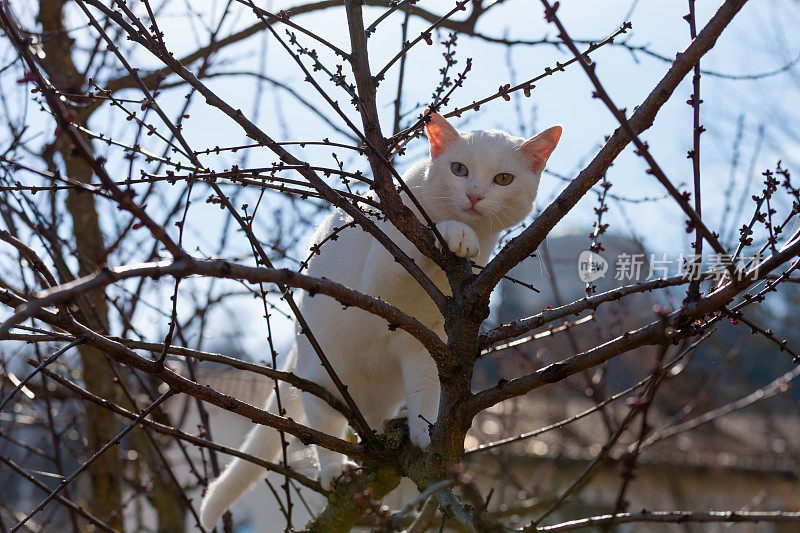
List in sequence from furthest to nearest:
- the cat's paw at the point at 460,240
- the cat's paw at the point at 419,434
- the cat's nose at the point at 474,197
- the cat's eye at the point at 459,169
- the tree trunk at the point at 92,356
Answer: the tree trunk at the point at 92,356 < the cat's eye at the point at 459,169 < the cat's nose at the point at 474,197 < the cat's paw at the point at 419,434 < the cat's paw at the point at 460,240

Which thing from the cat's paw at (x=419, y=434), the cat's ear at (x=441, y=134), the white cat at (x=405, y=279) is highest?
Result: the cat's ear at (x=441, y=134)

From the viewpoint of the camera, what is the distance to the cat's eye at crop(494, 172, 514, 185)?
269cm

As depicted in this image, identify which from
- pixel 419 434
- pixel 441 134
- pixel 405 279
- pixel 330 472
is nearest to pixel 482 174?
pixel 441 134

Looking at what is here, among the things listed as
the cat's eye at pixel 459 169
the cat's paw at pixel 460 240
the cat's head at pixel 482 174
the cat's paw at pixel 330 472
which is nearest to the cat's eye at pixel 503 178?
the cat's head at pixel 482 174

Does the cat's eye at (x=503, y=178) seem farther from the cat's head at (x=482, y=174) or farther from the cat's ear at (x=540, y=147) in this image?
the cat's ear at (x=540, y=147)

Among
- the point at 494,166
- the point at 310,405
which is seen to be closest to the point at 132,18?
the point at 494,166

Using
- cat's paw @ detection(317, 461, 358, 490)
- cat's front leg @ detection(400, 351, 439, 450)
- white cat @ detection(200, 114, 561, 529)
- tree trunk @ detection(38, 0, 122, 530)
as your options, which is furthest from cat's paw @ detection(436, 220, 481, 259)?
tree trunk @ detection(38, 0, 122, 530)

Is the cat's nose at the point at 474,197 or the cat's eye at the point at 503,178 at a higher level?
the cat's eye at the point at 503,178

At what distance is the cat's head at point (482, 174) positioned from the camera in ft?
8.47

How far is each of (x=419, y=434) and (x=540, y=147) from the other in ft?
3.95

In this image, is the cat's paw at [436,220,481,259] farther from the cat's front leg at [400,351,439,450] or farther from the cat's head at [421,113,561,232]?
the cat's front leg at [400,351,439,450]

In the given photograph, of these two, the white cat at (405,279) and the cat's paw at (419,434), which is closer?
the cat's paw at (419,434)

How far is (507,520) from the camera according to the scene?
15.9 ft

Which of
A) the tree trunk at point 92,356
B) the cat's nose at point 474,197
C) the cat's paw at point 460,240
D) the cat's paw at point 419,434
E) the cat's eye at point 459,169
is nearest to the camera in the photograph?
the cat's paw at point 460,240
